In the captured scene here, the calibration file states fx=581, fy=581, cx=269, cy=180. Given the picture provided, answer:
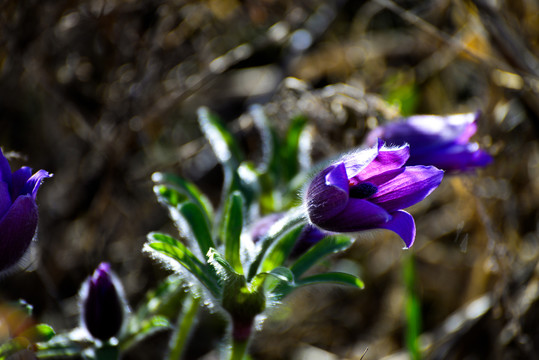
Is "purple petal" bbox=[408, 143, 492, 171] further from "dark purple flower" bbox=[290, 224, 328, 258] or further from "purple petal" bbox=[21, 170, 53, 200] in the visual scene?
"purple petal" bbox=[21, 170, 53, 200]

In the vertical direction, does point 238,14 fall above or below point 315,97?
above

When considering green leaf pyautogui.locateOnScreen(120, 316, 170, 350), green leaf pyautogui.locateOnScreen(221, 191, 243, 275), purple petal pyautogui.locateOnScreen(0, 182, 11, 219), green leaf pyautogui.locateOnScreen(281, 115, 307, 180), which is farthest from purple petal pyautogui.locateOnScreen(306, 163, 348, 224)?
purple petal pyautogui.locateOnScreen(0, 182, 11, 219)

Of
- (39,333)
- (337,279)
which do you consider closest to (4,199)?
(39,333)

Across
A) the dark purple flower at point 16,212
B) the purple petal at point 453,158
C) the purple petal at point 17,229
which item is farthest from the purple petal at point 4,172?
the purple petal at point 453,158

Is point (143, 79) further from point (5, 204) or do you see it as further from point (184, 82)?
point (5, 204)

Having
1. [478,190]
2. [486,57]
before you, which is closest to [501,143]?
[478,190]

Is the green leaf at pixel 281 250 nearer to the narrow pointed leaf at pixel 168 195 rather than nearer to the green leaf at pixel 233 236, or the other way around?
the green leaf at pixel 233 236
